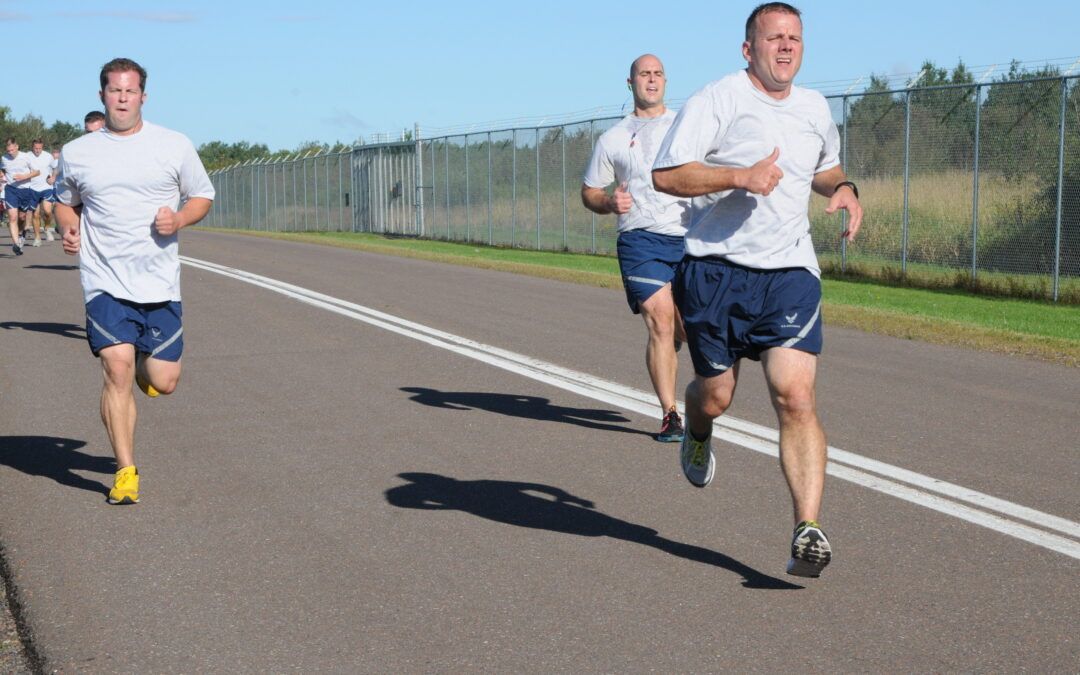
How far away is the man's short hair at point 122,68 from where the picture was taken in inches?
254

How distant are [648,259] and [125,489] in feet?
10.9

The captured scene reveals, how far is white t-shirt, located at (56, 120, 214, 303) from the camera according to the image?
260 inches

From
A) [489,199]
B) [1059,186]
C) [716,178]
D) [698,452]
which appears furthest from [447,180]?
[716,178]

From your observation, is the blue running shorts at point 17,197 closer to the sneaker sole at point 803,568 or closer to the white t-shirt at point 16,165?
the white t-shirt at point 16,165

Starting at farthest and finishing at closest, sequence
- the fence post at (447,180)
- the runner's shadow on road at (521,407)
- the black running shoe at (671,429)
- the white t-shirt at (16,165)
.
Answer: the fence post at (447,180)
the white t-shirt at (16,165)
the runner's shadow on road at (521,407)
the black running shoe at (671,429)

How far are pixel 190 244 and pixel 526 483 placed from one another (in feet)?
81.3

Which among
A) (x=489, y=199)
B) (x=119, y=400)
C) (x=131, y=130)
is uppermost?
(x=131, y=130)

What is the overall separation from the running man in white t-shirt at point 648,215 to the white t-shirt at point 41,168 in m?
18.4

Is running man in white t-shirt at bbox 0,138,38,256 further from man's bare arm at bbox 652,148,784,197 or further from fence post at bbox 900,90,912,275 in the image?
man's bare arm at bbox 652,148,784,197

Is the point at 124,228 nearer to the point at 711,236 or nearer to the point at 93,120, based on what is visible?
the point at 711,236

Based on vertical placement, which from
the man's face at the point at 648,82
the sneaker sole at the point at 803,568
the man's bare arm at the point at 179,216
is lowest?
the sneaker sole at the point at 803,568

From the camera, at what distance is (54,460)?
25.0ft

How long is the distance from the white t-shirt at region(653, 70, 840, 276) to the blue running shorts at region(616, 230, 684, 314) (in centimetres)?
283

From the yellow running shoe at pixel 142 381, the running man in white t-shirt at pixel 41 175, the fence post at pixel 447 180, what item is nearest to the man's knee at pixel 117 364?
the yellow running shoe at pixel 142 381
